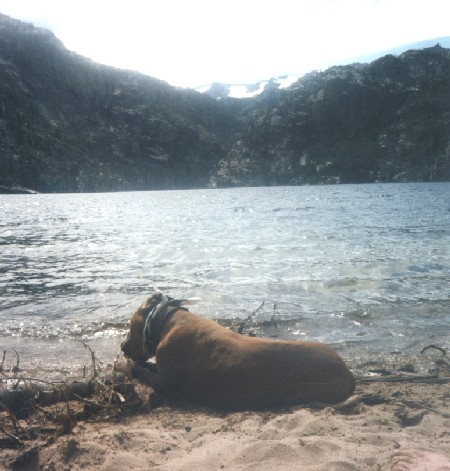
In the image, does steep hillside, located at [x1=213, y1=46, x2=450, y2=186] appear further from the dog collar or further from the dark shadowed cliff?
the dog collar

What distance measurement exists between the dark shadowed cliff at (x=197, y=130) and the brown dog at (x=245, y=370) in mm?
138352

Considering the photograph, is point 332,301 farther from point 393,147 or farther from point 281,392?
point 393,147

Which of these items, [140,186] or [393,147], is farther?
[140,186]

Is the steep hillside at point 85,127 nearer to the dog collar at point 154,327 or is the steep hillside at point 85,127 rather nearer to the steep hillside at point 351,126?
the steep hillside at point 351,126

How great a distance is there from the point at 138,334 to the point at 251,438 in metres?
2.13

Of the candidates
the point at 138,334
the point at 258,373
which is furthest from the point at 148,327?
the point at 258,373

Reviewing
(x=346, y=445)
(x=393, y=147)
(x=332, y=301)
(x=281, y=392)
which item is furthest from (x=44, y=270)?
(x=393, y=147)

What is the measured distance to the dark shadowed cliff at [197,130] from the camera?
142 metres

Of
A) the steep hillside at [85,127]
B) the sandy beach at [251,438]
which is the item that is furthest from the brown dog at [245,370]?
the steep hillside at [85,127]

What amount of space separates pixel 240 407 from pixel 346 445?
4.22ft

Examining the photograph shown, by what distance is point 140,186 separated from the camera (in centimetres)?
16625

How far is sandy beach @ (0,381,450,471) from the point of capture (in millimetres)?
3287

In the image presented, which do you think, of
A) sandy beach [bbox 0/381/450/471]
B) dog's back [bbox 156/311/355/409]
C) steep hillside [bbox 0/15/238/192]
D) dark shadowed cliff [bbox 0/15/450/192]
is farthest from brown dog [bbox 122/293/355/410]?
steep hillside [bbox 0/15/238/192]

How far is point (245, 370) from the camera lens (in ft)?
14.7
